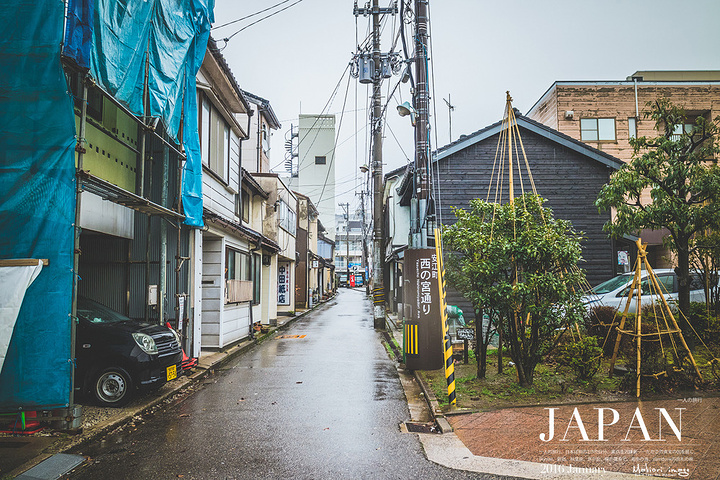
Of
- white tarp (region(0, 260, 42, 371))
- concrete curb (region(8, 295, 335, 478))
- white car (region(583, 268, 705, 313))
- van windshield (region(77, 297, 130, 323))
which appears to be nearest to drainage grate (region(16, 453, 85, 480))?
concrete curb (region(8, 295, 335, 478))

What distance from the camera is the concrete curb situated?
5.35 meters

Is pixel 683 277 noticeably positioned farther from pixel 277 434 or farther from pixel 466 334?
pixel 277 434

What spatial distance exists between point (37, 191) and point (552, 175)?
15.7 meters

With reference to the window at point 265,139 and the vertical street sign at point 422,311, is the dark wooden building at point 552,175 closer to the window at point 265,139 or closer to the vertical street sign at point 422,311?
the vertical street sign at point 422,311

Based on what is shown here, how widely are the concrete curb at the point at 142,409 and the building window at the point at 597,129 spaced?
62.1ft

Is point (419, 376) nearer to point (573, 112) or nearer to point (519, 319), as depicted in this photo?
point (519, 319)

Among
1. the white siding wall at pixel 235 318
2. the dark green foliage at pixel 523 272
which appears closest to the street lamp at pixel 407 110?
the dark green foliage at pixel 523 272

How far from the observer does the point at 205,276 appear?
12680mm

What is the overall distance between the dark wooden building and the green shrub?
29.1 ft

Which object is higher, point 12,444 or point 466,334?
point 466,334

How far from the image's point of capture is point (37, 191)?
6.14 m

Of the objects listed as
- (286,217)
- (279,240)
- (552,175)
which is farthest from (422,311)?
(286,217)

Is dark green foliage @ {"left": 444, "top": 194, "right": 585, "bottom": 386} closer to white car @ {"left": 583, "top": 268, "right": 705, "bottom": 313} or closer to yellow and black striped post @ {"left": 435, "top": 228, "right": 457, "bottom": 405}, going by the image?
yellow and black striped post @ {"left": 435, "top": 228, "right": 457, "bottom": 405}

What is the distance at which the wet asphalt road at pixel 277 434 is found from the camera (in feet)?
16.4
